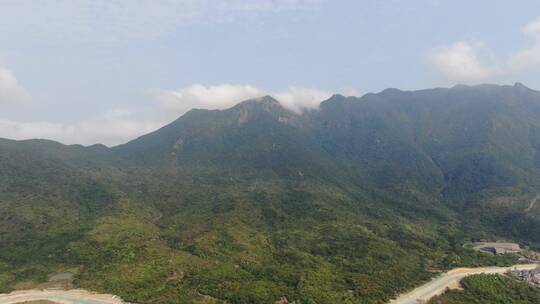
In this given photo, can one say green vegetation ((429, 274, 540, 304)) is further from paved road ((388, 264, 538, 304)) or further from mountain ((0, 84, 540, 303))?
mountain ((0, 84, 540, 303))

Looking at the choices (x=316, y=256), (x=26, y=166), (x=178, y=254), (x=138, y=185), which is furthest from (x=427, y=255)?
(x=26, y=166)

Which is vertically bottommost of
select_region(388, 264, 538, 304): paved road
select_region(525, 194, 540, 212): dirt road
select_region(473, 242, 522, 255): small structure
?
select_region(473, 242, 522, 255): small structure

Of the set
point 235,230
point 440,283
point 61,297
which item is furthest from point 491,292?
point 61,297

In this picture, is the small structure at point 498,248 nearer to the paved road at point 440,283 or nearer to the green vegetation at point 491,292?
the paved road at point 440,283

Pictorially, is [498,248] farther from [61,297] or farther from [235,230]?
[61,297]

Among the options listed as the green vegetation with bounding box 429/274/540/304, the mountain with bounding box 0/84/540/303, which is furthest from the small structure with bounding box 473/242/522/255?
the green vegetation with bounding box 429/274/540/304

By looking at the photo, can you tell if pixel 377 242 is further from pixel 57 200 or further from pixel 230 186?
pixel 57 200
